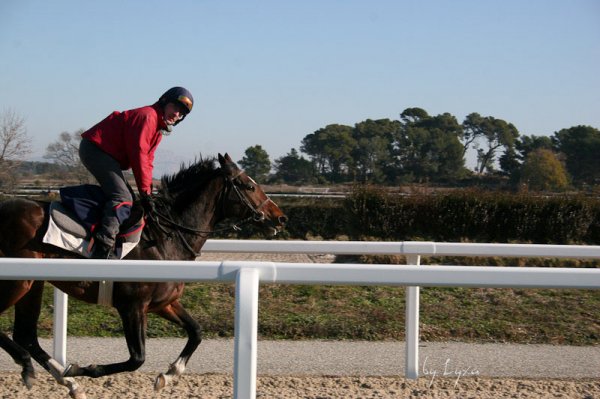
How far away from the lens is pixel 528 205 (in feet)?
50.2

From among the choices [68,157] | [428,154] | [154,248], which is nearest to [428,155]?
[428,154]

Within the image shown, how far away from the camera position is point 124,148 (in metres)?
4.73

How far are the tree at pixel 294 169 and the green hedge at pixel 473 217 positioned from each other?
2111 cm

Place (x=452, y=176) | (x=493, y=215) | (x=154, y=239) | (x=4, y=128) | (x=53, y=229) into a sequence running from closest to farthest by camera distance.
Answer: (x=53, y=229) → (x=154, y=239) → (x=493, y=215) → (x=4, y=128) → (x=452, y=176)

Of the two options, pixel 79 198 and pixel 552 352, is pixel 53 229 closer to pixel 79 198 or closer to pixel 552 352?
pixel 79 198

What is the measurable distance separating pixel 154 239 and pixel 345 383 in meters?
1.68

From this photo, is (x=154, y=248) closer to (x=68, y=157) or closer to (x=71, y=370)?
(x=71, y=370)

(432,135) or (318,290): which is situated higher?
(432,135)

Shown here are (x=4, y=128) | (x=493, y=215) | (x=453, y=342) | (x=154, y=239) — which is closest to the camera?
(x=154, y=239)

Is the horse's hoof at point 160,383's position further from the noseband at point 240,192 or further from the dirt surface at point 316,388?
the noseband at point 240,192

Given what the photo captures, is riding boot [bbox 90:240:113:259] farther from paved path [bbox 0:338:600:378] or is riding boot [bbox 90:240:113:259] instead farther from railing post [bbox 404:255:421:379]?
railing post [bbox 404:255:421:379]

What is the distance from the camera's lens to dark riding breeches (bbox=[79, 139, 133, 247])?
14.4 feet

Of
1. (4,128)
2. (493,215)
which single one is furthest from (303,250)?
(4,128)

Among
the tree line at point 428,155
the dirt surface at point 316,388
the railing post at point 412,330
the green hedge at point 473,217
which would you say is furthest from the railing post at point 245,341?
the tree line at point 428,155
